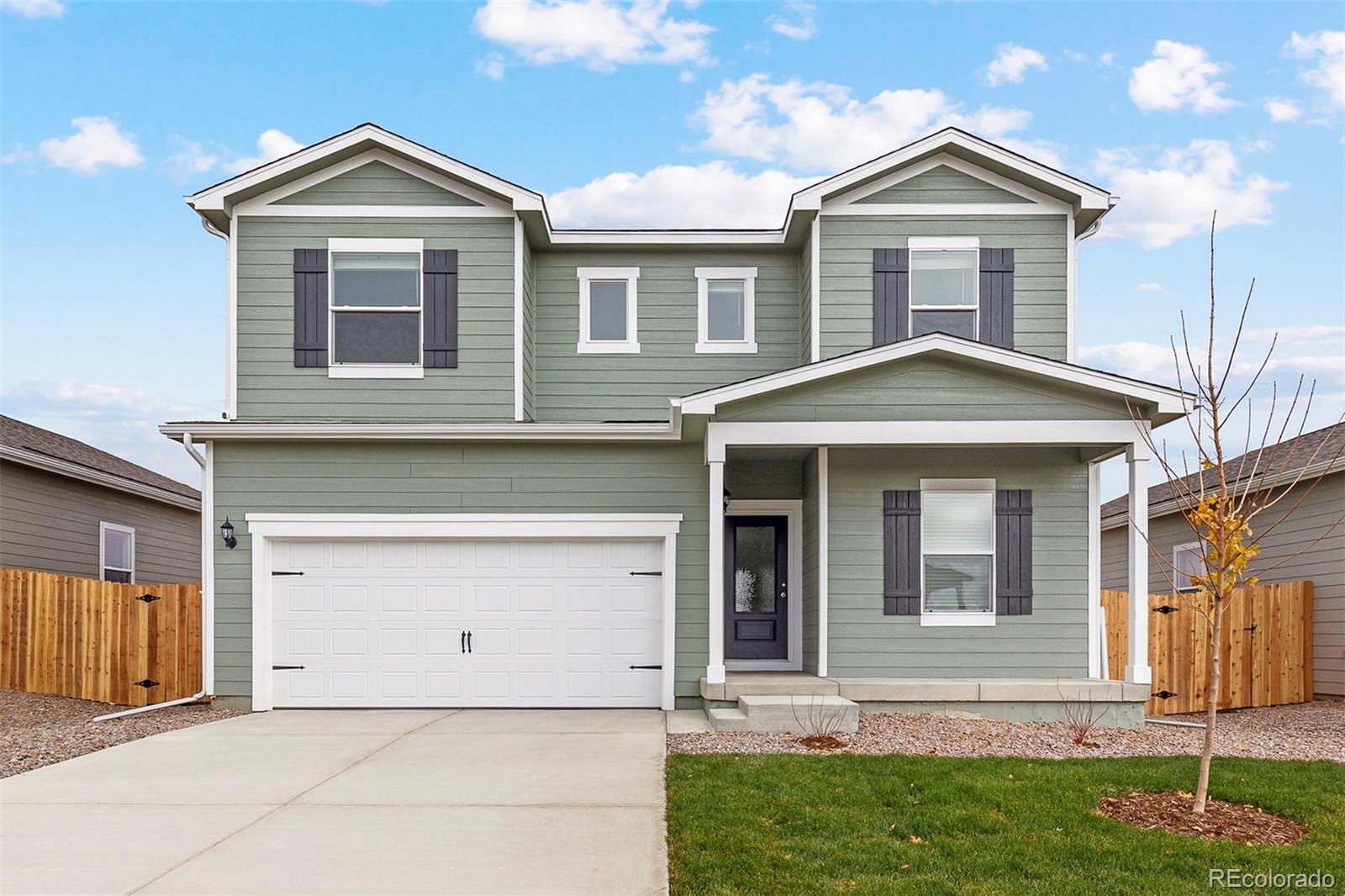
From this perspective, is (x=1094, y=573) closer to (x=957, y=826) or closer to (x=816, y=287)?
(x=816, y=287)

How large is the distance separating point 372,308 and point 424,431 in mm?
1818

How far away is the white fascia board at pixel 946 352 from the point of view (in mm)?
10555

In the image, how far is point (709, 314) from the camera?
44.2 ft

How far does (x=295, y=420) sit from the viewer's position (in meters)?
11.9

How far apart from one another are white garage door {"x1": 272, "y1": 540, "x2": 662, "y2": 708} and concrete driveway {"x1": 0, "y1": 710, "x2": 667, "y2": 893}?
173 centimetres

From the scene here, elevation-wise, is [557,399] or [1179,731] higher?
[557,399]

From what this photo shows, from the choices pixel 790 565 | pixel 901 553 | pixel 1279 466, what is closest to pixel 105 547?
pixel 790 565

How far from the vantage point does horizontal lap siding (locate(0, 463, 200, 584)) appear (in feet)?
47.3

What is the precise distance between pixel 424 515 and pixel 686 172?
12.0 metres

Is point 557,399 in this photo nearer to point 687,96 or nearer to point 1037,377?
point 1037,377

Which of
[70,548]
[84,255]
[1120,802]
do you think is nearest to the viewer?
[1120,802]

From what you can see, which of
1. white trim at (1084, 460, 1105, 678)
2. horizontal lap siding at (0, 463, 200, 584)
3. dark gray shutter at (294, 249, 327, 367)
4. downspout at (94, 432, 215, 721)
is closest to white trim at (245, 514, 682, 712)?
downspout at (94, 432, 215, 721)

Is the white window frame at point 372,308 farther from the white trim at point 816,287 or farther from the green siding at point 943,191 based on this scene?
the green siding at point 943,191

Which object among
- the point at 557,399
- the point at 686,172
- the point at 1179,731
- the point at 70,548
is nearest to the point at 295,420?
the point at 557,399
